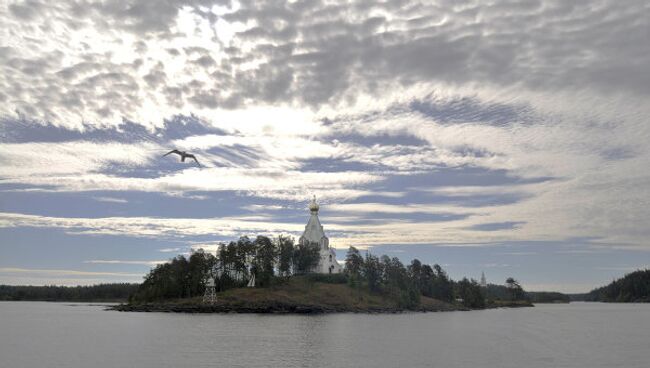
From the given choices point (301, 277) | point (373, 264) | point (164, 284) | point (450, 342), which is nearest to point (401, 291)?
point (373, 264)

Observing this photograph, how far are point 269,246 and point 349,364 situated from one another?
106 meters

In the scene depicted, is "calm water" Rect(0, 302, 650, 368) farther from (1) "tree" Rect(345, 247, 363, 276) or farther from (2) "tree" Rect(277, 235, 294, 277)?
(1) "tree" Rect(345, 247, 363, 276)

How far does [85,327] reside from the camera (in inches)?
4313

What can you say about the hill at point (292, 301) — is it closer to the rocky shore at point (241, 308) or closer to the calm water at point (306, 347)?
the rocky shore at point (241, 308)

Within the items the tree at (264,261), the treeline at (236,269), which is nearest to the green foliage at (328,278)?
the treeline at (236,269)

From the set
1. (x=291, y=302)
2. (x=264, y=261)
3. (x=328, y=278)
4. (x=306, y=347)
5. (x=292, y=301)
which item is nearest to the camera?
(x=306, y=347)

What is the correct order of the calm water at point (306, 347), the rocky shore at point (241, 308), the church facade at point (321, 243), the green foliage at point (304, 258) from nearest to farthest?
the calm water at point (306, 347) → the rocky shore at point (241, 308) → the green foliage at point (304, 258) → the church facade at point (321, 243)

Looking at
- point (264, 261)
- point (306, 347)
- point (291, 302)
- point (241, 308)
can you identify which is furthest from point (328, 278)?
point (306, 347)

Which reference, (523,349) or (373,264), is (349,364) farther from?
(373,264)

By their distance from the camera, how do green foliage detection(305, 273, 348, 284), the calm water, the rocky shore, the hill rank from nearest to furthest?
1. the calm water
2. the rocky shore
3. the hill
4. green foliage detection(305, 273, 348, 284)

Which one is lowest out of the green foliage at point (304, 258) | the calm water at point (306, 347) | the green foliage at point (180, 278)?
the calm water at point (306, 347)

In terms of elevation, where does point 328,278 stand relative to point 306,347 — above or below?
above

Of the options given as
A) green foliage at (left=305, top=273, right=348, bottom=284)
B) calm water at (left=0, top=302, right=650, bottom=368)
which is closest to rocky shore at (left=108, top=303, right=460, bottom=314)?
green foliage at (left=305, top=273, right=348, bottom=284)

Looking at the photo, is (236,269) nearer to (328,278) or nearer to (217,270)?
(217,270)
